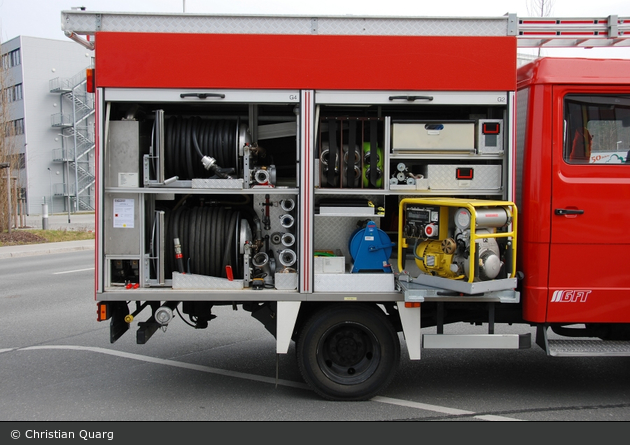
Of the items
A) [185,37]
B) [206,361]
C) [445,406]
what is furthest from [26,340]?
[445,406]

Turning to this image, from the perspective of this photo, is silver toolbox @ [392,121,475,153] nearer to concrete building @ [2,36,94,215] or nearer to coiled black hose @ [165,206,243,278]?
coiled black hose @ [165,206,243,278]

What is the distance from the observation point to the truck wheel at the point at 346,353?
4777mm

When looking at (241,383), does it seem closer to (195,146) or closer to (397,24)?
(195,146)

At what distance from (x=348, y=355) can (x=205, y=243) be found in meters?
1.57

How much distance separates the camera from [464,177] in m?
4.90

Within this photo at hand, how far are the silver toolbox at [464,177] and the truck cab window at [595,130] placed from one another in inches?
23.2

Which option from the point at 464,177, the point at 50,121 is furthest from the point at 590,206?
the point at 50,121

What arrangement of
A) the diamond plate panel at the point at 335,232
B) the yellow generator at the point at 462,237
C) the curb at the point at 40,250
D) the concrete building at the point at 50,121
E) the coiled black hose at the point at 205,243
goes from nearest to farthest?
1. the yellow generator at the point at 462,237
2. the coiled black hose at the point at 205,243
3. the diamond plate panel at the point at 335,232
4. the curb at the point at 40,250
5. the concrete building at the point at 50,121

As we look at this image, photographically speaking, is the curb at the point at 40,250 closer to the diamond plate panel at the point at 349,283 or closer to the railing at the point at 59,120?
the diamond plate panel at the point at 349,283

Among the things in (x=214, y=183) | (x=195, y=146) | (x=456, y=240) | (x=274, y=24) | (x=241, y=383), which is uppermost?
(x=274, y=24)

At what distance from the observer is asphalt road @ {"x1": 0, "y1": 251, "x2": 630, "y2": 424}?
4.62 metres

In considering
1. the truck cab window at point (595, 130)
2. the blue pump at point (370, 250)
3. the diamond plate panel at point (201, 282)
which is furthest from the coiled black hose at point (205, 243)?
the truck cab window at point (595, 130)

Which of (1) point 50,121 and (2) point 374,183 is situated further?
(1) point 50,121

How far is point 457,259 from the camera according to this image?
178 inches
